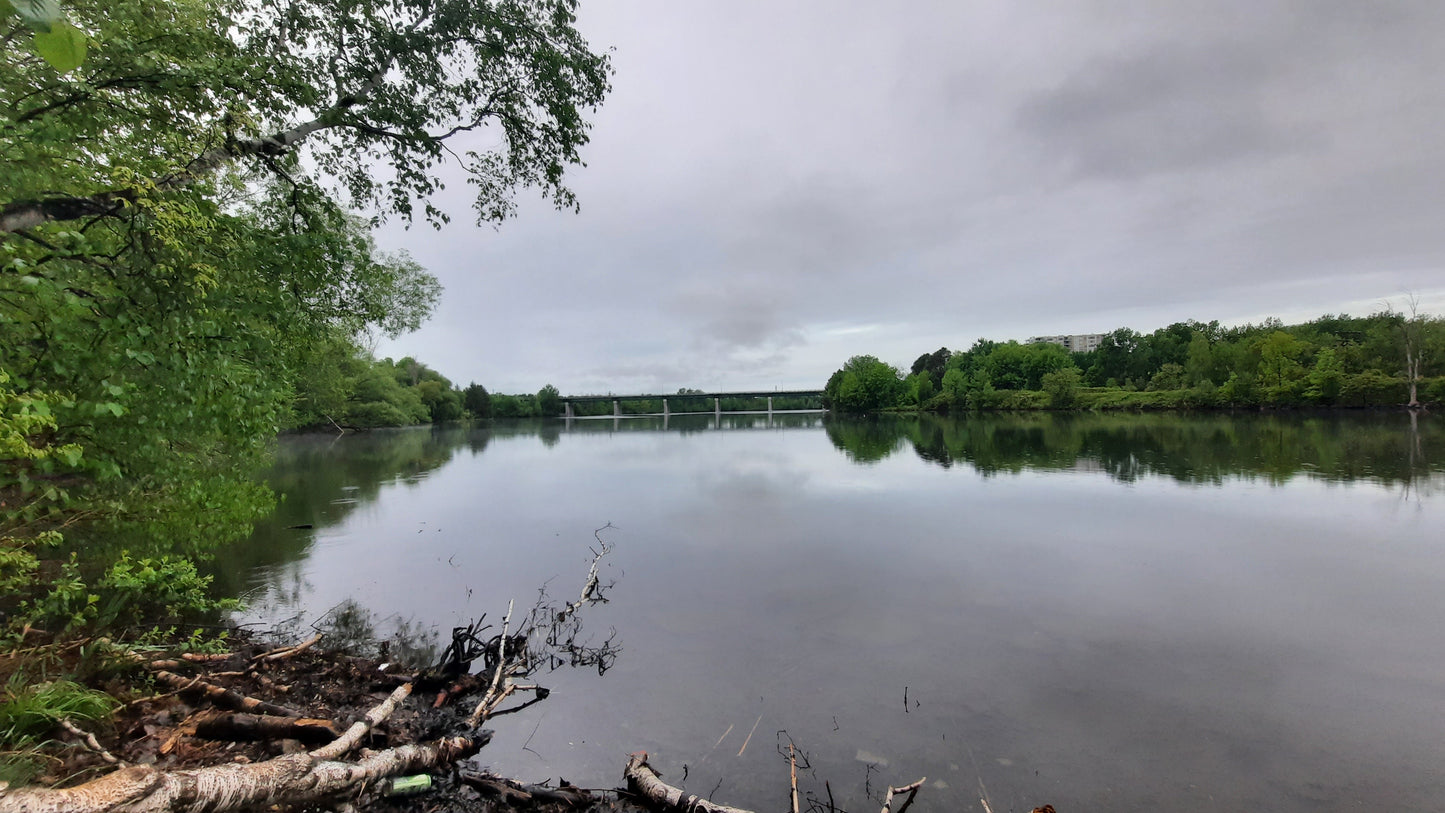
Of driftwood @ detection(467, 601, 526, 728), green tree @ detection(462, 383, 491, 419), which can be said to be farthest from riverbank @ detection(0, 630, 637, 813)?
green tree @ detection(462, 383, 491, 419)

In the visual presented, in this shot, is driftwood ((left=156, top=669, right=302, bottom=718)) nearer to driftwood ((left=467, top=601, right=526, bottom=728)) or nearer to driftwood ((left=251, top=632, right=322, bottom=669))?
Result: driftwood ((left=251, top=632, right=322, bottom=669))

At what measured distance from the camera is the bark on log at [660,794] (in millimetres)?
5430

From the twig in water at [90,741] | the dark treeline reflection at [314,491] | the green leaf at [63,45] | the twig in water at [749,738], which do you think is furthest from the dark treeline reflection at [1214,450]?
the green leaf at [63,45]

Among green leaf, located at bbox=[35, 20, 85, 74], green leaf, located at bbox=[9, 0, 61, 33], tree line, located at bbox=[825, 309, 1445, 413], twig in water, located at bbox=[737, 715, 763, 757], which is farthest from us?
tree line, located at bbox=[825, 309, 1445, 413]

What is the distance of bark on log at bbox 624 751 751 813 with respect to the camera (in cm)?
543

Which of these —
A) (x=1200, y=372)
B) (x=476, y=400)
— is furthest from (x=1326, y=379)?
(x=476, y=400)

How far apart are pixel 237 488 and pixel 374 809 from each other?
6.23m

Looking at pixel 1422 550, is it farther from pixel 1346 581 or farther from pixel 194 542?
pixel 194 542

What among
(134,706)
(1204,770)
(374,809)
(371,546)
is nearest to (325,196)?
(134,706)

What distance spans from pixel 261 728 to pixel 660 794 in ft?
12.4

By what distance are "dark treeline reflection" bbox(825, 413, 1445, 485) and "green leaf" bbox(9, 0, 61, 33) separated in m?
31.0

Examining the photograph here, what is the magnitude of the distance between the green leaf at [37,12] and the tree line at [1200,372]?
9883 centimetres

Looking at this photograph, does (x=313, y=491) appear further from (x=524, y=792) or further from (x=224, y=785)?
(x=224, y=785)

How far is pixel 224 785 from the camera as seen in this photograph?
4.42m
